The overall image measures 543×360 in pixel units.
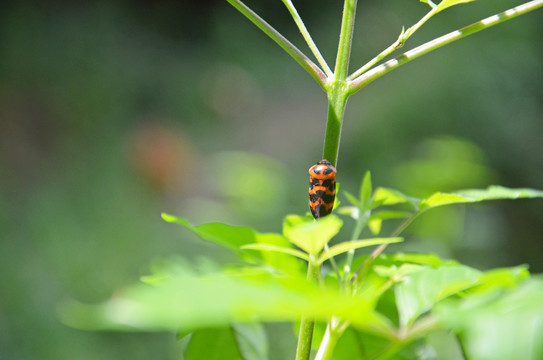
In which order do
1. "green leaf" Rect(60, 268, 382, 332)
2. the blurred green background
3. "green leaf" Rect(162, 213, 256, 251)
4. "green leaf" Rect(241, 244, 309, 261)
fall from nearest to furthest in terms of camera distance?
1. "green leaf" Rect(60, 268, 382, 332)
2. "green leaf" Rect(241, 244, 309, 261)
3. "green leaf" Rect(162, 213, 256, 251)
4. the blurred green background

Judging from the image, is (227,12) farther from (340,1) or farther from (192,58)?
(340,1)

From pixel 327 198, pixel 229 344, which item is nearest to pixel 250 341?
pixel 229 344

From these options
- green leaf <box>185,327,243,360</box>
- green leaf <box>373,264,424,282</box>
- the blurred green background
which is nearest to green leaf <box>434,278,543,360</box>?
green leaf <box>373,264,424,282</box>

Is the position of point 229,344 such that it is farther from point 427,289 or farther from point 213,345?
point 427,289

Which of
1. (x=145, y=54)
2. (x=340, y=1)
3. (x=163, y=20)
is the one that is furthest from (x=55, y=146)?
(x=340, y=1)

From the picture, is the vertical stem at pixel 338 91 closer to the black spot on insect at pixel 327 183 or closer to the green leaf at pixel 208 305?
the black spot on insect at pixel 327 183

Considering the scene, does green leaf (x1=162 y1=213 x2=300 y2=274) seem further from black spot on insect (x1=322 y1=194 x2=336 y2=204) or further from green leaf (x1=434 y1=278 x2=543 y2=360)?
green leaf (x1=434 y1=278 x2=543 y2=360)

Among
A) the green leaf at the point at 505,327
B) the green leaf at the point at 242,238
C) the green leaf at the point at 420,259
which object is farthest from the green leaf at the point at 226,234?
the green leaf at the point at 505,327
